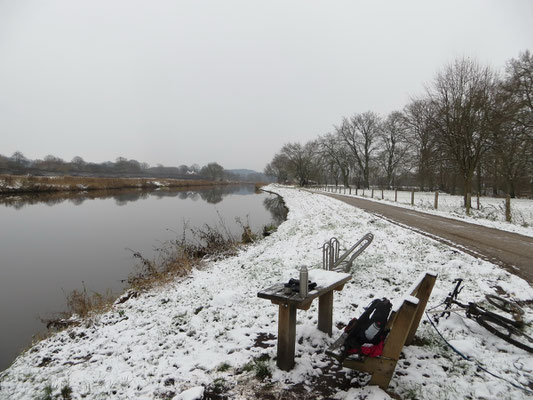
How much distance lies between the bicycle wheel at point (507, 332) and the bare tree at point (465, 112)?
66.7 ft

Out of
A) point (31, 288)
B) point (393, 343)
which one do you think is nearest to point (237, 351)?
point (393, 343)

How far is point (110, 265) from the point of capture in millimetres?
10453

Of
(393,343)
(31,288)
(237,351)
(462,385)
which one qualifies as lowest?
(31,288)

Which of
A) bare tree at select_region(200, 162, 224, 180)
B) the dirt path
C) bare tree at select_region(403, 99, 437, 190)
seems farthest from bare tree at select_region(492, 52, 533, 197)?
bare tree at select_region(200, 162, 224, 180)

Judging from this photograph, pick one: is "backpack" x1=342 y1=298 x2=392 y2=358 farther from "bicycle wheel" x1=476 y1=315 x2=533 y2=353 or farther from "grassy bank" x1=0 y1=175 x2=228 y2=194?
"grassy bank" x1=0 y1=175 x2=228 y2=194

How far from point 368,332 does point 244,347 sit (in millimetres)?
1808

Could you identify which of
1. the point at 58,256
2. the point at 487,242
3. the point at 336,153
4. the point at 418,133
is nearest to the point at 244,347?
the point at 487,242

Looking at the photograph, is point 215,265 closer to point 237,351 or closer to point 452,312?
point 237,351

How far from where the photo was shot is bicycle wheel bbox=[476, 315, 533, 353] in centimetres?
334

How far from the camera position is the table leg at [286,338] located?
10.4ft

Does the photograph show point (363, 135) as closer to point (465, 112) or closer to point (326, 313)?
point (465, 112)

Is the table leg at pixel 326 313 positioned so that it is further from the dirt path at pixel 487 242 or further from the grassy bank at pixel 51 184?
the grassy bank at pixel 51 184

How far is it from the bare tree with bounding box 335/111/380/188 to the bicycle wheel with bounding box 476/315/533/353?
2017 inches

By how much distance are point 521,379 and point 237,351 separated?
3.14 metres
